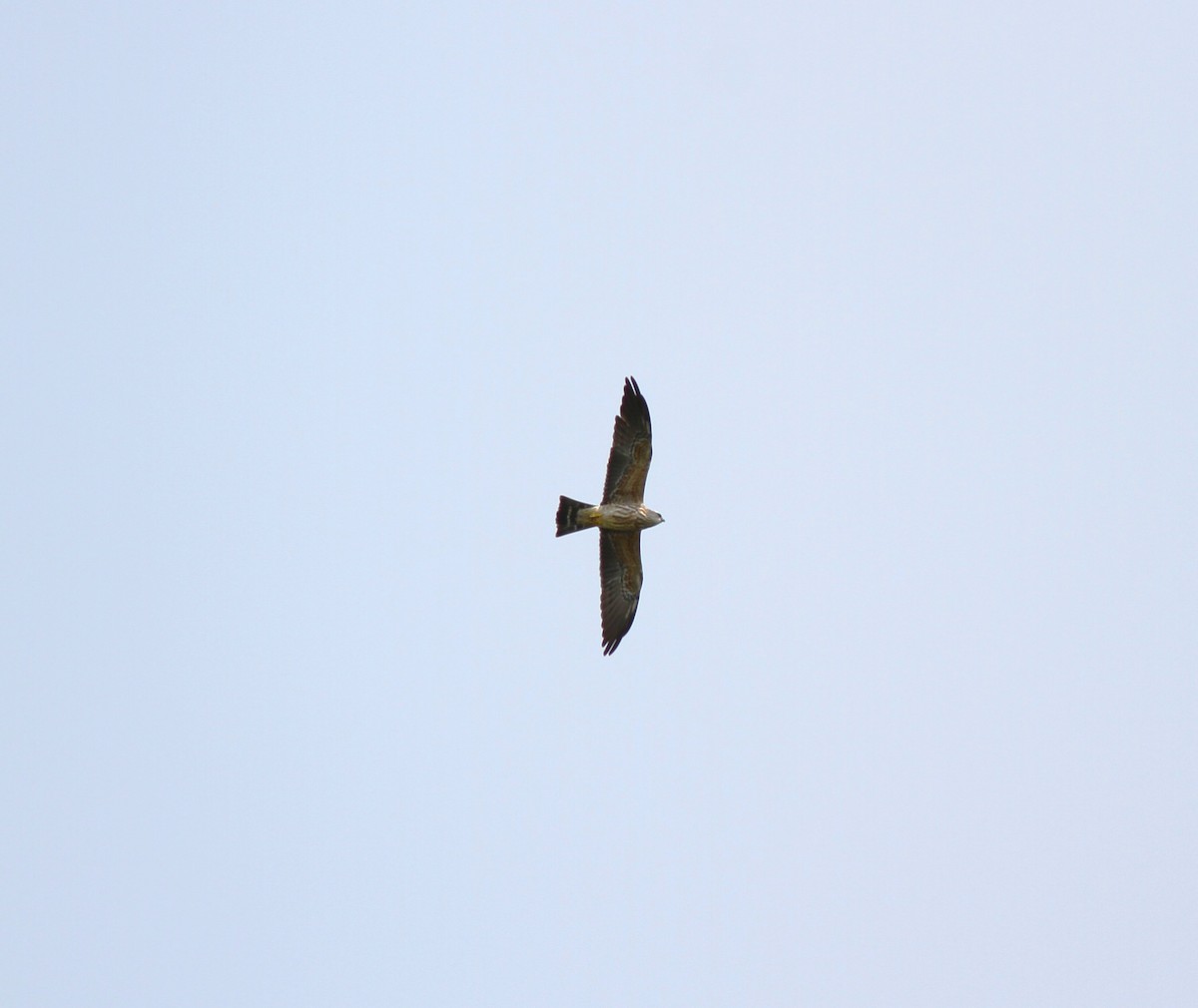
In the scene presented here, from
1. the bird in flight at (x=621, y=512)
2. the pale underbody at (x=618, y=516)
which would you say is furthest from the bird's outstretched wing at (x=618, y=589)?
the pale underbody at (x=618, y=516)

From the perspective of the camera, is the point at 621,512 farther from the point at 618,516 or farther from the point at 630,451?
the point at 630,451

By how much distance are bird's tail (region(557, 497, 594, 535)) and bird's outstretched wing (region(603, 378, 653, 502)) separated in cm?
45

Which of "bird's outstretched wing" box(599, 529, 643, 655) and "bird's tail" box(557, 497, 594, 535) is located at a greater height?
"bird's tail" box(557, 497, 594, 535)

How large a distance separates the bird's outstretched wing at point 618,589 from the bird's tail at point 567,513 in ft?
3.44

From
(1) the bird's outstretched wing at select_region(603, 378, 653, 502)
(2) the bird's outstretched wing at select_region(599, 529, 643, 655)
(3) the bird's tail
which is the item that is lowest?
(2) the bird's outstretched wing at select_region(599, 529, 643, 655)

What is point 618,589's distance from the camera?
96.3 ft

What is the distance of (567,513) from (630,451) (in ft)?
4.85

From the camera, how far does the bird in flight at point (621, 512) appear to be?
27562 millimetres

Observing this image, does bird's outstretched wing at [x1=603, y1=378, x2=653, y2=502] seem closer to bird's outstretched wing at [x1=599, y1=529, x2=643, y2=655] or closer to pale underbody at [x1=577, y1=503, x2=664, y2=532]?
pale underbody at [x1=577, y1=503, x2=664, y2=532]

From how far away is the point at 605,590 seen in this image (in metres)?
29.3

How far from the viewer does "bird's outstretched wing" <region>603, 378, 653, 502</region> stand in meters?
27.4

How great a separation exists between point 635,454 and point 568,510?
147cm

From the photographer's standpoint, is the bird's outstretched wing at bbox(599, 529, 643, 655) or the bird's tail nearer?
the bird's tail

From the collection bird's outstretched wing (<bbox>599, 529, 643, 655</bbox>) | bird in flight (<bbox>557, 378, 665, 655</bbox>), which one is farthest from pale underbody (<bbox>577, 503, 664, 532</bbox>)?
bird's outstretched wing (<bbox>599, 529, 643, 655</bbox>)
